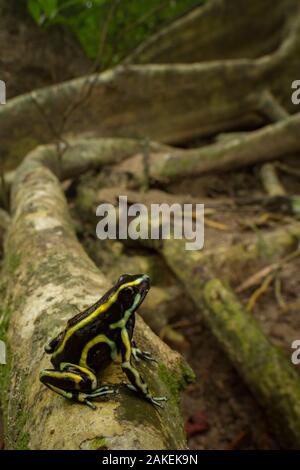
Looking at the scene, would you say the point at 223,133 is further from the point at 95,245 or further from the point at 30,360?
the point at 30,360

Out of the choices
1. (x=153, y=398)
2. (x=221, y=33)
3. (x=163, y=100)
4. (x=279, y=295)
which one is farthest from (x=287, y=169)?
(x=153, y=398)

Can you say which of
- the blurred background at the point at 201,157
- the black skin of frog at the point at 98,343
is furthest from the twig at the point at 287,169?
the black skin of frog at the point at 98,343

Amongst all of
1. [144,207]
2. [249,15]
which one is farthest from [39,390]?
[249,15]

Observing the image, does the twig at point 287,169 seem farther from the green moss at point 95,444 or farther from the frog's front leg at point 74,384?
the green moss at point 95,444

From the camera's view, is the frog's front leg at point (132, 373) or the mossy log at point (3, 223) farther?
the mossy log at point (3, 223)

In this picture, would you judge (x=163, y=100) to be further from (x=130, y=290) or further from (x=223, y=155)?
(x=130, y=290)

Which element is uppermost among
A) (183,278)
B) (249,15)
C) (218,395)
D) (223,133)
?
(249,15)
